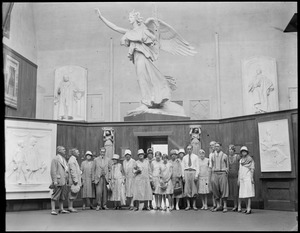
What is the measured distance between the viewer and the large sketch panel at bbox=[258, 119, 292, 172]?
10156 mm

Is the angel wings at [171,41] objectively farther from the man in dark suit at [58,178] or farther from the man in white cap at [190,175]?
the man in dark suit at [58,178]

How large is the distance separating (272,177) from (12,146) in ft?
21.5

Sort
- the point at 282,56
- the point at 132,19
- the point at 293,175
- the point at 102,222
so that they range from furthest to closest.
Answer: the point at 282,56, the point at 132,19, the point at 293,175, the point at 102,222

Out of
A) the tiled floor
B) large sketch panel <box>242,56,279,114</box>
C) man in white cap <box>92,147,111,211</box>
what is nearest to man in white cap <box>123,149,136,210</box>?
man in white cap <box>92,147,111,211</box>

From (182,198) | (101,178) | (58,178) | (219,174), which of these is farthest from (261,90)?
(58,178)

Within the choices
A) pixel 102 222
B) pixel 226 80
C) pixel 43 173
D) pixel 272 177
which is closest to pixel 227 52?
pixel 226 80

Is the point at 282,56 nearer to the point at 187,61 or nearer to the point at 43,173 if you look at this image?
the point at 187,61

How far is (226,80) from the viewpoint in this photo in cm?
1694

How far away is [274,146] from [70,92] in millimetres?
9676

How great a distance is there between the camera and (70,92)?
1734 cm

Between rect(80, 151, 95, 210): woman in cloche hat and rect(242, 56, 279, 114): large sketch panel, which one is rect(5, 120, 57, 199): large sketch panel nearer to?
rect(80, 151, 95, 210): woman in cloche hat

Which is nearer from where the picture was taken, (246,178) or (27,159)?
(246,178)

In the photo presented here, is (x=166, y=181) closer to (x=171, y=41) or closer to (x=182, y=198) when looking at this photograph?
(x=182, y=198)

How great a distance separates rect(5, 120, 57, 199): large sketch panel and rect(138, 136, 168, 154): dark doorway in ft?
9.11
